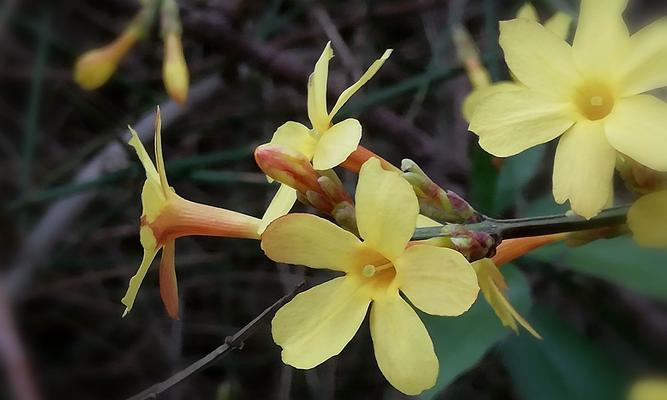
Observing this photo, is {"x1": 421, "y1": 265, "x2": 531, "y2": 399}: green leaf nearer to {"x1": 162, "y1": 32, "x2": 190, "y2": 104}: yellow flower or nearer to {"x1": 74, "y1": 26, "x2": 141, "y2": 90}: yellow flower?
{"x1": 162, "y1": 32, "x2": 190, "y2": 104}: yellow flower

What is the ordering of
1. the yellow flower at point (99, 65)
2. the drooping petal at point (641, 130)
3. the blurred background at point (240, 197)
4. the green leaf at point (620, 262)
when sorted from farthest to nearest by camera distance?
the yellow flower at point (99, 65), the blurred background at point (240, 197), the green leaf at point (620, 262), the drooping petal at point (641, 130)

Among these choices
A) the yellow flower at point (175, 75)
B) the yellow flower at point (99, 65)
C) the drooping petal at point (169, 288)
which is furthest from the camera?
the yellow flower at point (99, 65)

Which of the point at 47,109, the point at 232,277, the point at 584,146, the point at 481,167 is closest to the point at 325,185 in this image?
the point at 584,146

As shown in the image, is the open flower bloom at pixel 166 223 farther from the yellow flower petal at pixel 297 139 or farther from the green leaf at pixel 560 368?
the green leaf at pixel 560 368

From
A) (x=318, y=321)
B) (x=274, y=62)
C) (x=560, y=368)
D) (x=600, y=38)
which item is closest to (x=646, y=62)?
(x=600, y=38)

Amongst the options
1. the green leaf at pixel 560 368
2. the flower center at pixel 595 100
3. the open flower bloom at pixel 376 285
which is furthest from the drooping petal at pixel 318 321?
the green leaf at pixel 560 368

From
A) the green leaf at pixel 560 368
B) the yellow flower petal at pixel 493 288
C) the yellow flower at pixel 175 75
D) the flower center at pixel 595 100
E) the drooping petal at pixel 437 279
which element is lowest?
the green leaf at pixel 560 368
